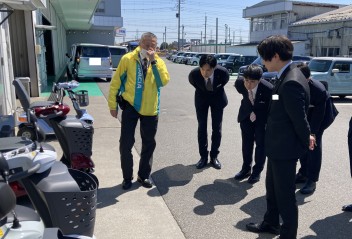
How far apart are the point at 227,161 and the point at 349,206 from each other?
203 centimetres

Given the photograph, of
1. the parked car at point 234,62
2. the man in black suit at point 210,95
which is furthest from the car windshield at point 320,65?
the parked car at point 234,62

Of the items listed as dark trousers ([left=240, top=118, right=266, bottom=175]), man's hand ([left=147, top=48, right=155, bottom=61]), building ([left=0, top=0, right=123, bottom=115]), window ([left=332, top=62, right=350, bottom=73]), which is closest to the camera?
man's hand ([left=147, top=48, right=155, bottom=61])

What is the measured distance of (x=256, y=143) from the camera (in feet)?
14.9

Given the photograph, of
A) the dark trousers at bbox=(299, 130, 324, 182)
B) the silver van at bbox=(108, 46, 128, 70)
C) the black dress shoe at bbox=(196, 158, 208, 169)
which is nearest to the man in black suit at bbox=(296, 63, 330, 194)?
the dark trousers at bbox=(299, 130, 324, 182)

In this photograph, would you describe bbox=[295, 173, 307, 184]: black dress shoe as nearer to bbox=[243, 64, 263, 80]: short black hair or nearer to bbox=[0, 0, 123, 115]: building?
bbox=[243, 64, 263, 80]: short black hair

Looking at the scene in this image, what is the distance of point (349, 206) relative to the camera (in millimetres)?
3814

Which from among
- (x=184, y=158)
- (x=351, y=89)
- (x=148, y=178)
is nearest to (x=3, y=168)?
(x=148, y=178)

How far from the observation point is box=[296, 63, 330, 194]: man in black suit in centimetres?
399

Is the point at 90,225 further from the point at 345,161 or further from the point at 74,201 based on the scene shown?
the point at 345,161

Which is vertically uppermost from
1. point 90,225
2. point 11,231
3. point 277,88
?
point 277,88

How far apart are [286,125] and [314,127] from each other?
57.6 inches

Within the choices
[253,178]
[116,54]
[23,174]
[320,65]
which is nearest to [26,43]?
[253,178]

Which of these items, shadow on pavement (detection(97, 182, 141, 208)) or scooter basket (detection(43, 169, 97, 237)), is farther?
shadow on pavement (detection(97, 182, 141, 208))

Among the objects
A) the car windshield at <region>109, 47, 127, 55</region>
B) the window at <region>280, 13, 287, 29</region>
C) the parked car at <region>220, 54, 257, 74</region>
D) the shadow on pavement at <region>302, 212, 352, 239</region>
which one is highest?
the window at <region>280, 13, 287, 29</region>
